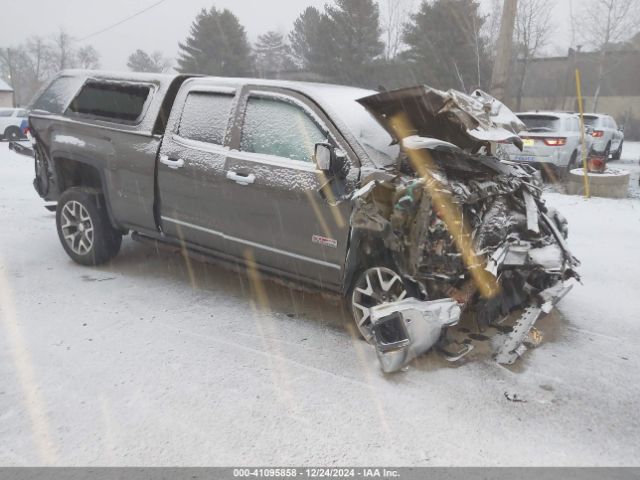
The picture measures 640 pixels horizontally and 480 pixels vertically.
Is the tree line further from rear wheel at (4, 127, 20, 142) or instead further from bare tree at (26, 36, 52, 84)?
bare tree at (26, 36, 52, 84)

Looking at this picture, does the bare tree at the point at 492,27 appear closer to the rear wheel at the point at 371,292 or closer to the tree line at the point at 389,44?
the tree line at the point at 389,44

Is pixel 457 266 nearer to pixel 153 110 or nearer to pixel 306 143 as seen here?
pixel 306 143

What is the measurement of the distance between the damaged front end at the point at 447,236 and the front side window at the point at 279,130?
486mm

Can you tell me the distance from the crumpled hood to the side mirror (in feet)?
1.54

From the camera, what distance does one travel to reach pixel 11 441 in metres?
2.62

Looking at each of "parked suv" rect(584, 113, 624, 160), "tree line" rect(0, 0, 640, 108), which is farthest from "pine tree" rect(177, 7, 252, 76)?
"parked suv" rect(584, 113, 624, 160)

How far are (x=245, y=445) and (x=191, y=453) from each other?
0.88ft

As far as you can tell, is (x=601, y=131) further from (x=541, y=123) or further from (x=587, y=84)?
(x=587, y=84)

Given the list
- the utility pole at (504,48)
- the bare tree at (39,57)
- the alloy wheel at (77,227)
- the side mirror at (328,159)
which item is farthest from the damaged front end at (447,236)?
the bare tree at (39,57)

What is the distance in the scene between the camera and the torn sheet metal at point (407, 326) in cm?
324

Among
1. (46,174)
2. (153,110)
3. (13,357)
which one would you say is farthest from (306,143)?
(46,174)

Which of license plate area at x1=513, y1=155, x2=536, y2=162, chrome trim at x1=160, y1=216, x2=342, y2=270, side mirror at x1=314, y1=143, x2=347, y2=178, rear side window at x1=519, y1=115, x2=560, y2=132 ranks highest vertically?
side mirror at x1=314, y1=143, x2=347, y2=178

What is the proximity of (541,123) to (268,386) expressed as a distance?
33.2 feet

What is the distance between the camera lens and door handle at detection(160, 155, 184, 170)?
14.3 feet
